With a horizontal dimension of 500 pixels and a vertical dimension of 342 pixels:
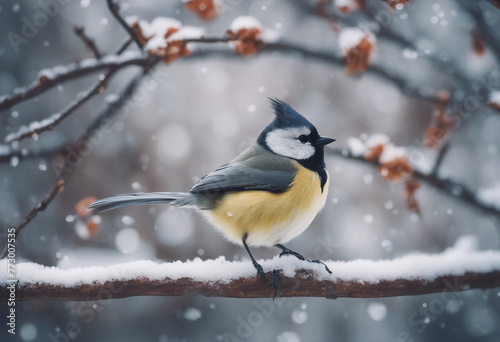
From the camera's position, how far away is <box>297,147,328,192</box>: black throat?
1.74 metres

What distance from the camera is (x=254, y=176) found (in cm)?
173

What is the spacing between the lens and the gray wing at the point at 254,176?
1.68m

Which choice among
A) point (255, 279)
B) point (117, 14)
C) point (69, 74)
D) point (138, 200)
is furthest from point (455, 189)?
point (69, 74)

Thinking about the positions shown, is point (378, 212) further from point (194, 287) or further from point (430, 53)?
point (194, 287)

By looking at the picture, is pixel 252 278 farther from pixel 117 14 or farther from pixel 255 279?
pixel 117 14

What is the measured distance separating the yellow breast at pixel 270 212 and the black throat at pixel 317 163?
0.05 m

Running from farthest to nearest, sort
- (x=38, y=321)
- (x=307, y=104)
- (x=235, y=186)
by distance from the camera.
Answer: (x=307, y=104), (x=38, y=321), (x=235, y=186)

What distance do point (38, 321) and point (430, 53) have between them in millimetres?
2633

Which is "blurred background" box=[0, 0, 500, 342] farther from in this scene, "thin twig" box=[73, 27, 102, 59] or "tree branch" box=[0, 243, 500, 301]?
"tree branch" box=[0, 243, 500, 301]

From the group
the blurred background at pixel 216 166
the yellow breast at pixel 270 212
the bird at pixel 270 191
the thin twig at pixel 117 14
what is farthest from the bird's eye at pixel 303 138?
the blurred background at pixel 216 166

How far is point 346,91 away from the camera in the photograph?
3402 mm

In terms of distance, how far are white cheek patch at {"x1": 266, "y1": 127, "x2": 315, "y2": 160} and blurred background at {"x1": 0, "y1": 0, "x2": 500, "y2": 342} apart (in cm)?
102

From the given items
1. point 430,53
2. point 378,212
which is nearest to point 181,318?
point 378,212

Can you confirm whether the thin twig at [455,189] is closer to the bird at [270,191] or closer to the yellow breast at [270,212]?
the bird at [270,191]
